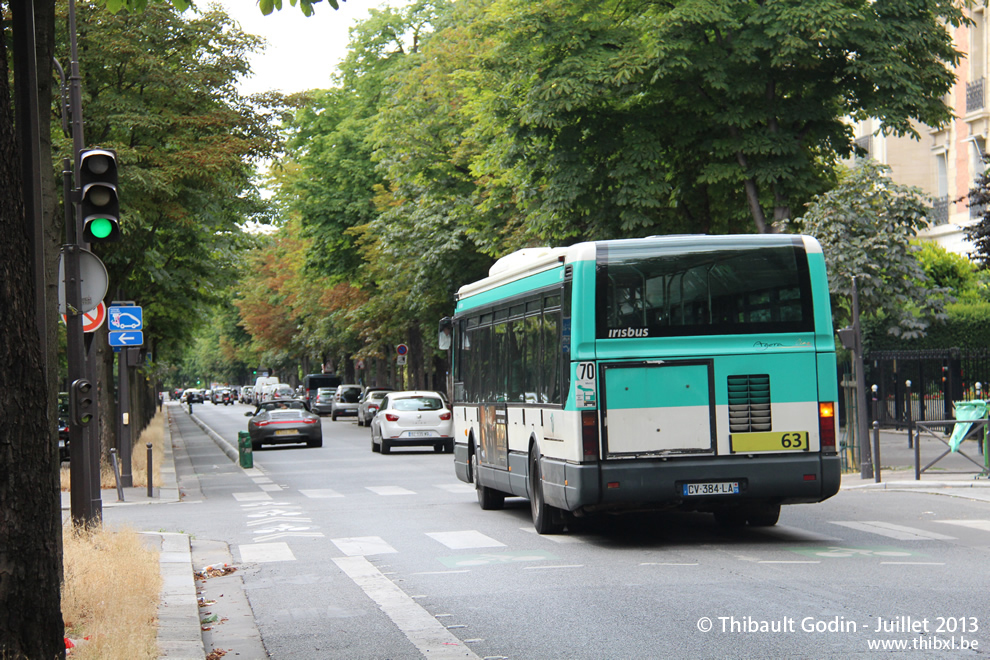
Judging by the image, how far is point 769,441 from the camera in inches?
485

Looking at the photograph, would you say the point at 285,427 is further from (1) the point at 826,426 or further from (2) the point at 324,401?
(2) the point at 324,401

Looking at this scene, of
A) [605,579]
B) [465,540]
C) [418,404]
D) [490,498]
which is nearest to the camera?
[605,579]

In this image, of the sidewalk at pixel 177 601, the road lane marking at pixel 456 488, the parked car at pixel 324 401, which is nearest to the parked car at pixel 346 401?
the parked car at pixel 324 401

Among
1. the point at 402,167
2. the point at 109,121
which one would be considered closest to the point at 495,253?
the point at 402,167

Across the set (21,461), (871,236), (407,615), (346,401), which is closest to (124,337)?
(871,236)

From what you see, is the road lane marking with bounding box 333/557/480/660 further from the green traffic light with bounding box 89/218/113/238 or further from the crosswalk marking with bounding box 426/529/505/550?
the green traffic light with bounding box 89/218/113/238

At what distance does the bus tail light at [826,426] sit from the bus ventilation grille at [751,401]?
504mm

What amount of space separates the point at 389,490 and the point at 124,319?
567cm

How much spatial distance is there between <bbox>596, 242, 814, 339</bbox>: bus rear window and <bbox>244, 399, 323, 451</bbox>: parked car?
2571cm

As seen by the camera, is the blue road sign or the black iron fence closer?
the blue road sign

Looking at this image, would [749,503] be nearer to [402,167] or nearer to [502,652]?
[502,652]

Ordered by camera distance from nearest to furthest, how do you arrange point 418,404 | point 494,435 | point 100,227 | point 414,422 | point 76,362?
1. point 100,227
2. point 76,362
3. point 494,435
4. point 414,422
5. point 418,404

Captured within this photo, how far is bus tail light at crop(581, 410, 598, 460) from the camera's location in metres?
12.0

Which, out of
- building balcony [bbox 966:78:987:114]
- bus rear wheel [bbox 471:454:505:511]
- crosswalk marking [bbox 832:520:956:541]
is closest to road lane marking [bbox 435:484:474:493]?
bus rear wheel [bbox 471:454:505:511]
